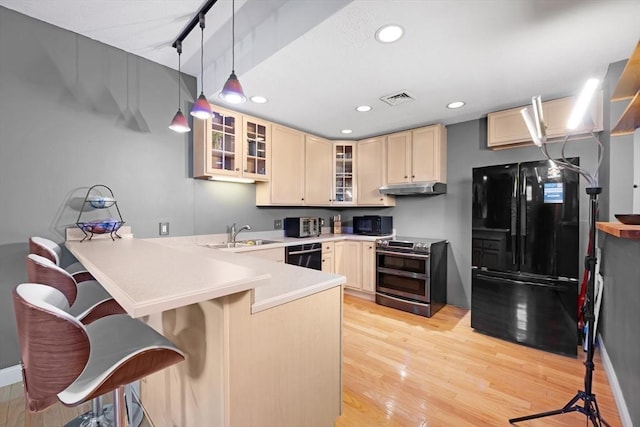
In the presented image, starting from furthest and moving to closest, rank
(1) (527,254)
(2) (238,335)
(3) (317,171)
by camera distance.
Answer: (3) (317,171), (1) (527,254), (2) (238,335)

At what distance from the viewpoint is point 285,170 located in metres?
3.56

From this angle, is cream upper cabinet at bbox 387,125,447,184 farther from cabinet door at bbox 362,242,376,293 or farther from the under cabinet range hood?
cabinet door at bbox 362,242,376,293

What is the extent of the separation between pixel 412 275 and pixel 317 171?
1.95 meters

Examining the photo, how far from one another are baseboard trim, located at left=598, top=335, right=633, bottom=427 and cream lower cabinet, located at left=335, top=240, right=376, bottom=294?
7.03 feet

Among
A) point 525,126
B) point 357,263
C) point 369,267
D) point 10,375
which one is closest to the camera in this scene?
point 10,375

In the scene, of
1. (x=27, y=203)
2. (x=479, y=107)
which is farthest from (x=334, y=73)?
(x=27, y=203)

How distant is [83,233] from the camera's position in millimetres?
2223

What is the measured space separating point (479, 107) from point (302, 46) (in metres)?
2.18

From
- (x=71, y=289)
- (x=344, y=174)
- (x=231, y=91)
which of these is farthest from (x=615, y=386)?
(x=344, y=174)

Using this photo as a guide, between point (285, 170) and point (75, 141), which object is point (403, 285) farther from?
point (75, 141)

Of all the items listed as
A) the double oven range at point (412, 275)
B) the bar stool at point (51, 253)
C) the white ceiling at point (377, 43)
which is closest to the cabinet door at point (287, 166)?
the white ceiling at point (377, 43)

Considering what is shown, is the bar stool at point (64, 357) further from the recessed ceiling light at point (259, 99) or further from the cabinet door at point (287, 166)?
the cabinet door at point (287, 166)

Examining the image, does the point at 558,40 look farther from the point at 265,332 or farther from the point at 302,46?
the point at 265,332

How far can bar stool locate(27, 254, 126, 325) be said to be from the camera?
4.12 feet
